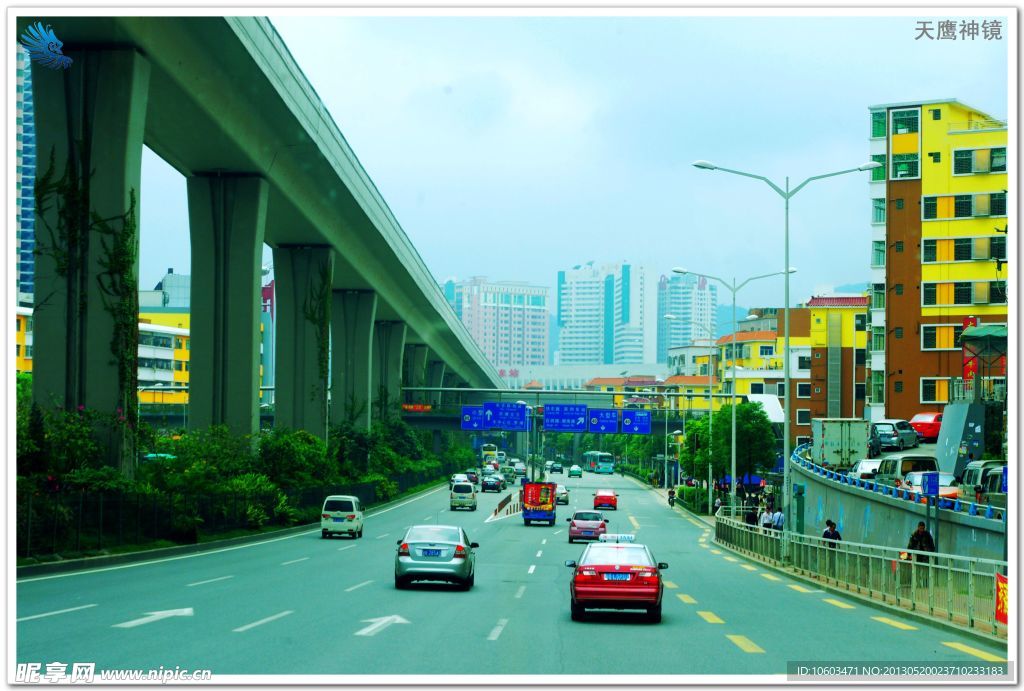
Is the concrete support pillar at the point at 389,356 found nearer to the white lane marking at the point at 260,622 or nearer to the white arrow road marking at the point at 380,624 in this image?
the white lane marking at the point at 260,622

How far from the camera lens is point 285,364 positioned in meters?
62.8

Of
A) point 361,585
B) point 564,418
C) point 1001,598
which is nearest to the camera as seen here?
point 1001,598

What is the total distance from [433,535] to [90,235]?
1354 centimetres

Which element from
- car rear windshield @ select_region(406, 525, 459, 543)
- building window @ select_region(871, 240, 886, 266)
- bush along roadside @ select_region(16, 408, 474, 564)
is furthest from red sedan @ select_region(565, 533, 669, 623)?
building window @ select_region(871, 240, 886, 266)

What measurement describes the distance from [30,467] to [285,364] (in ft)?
108

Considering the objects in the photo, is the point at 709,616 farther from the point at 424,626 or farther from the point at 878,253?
the point at 878,253

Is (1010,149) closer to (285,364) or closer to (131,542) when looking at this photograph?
(131,542)

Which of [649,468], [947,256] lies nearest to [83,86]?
[947,256]

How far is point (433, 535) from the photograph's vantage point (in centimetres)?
2588

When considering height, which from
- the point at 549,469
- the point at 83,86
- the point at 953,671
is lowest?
the point at 549,469

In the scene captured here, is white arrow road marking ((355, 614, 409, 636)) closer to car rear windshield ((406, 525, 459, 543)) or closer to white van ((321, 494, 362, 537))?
car rear windshield ((406, 525, 459, 543))

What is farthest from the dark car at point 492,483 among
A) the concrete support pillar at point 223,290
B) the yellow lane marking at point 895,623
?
the yellow lane marking at point 895,623

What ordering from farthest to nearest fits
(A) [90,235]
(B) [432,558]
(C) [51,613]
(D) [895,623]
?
(A) [90,235]
(B) [432,558]
(D) [895,623]
(C) [51,613]

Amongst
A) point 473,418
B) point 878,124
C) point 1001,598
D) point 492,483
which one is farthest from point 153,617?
point 492,483
